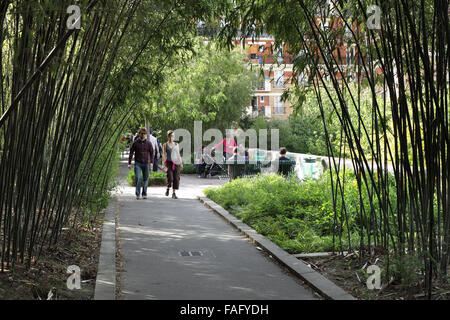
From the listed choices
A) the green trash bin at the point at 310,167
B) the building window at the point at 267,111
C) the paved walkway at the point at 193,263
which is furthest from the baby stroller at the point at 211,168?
the building window at the point at 267,111

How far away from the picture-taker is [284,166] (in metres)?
14.3

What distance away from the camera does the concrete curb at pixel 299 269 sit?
4613 mm

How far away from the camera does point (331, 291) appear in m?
4.66

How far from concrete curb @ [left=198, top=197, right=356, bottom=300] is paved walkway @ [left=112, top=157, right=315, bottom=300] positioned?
0.10 meters

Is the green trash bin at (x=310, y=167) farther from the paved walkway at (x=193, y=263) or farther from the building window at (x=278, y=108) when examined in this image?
the building window at (x=278, y=108)

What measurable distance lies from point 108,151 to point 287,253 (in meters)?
4.59

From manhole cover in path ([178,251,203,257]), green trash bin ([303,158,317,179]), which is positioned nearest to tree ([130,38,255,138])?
manhole cover in path ([178,251,203,257])

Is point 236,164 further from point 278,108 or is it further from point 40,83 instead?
point 278,108

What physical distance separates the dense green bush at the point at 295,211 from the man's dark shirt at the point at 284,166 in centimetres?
204

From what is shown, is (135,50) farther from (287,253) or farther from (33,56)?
(287,253)

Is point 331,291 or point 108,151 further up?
point 108,151

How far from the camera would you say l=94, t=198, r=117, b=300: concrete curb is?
4559 millimetres

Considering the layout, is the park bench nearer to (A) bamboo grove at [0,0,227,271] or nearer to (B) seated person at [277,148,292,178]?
(B) seated person at [277,148,292,178]
